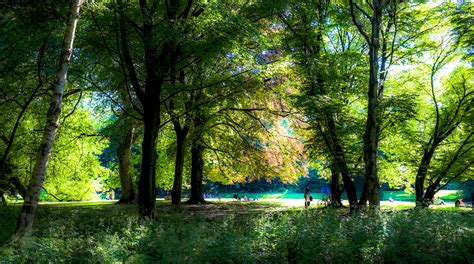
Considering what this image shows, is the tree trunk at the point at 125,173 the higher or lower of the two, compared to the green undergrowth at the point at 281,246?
higher

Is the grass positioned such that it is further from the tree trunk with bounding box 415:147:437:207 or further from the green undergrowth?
the green undergrowth

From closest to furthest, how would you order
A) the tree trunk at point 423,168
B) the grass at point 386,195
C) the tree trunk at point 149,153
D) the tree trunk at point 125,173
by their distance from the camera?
1. the tree trunk at point 149,153
2. the tree trunk at point 423,168
3. the tree trunk at point 125,173
4. the grass at point 386,195

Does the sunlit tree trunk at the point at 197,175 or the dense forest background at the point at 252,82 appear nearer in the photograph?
the dense forest background at the point at 252,82

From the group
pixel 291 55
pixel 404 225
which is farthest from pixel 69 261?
pixel 291 55

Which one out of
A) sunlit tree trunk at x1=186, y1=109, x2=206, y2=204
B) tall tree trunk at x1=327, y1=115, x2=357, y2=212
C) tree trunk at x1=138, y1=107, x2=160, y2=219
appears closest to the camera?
tree trunk at x1=138, y1=107, x2=160, y2=219

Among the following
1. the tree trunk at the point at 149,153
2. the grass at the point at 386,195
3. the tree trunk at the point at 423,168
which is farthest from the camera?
the grass at the point at 386,195

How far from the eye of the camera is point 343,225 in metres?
7.94

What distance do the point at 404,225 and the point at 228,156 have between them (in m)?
17.7

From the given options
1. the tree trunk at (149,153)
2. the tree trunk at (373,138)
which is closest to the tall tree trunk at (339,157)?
the tree trunk at (373,138)

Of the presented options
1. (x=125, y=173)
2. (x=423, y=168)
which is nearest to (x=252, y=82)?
(x=423, y=168)

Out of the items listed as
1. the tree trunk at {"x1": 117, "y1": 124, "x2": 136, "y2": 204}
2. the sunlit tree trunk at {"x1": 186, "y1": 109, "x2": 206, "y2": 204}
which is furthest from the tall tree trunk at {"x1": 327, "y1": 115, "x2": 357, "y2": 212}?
the tree trunk at {"x1": 117, "y1": 124, "x2": 136, "y2": 204}

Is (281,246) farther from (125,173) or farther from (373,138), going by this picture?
(125,173)

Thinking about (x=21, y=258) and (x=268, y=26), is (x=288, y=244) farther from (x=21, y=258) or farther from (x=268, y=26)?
(x=268, y=26)

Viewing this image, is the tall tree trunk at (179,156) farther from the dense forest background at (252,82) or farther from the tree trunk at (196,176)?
the tree trunk at (196,176)
